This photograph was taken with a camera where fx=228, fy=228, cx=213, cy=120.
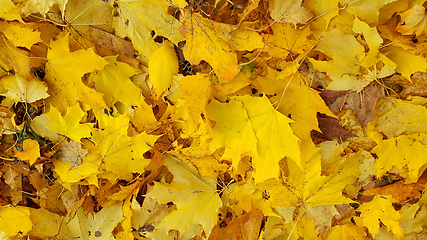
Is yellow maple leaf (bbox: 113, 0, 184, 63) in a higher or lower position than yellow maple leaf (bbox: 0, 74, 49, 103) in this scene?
higher

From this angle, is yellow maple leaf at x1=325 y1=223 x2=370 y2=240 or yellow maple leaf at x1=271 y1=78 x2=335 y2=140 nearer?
yellow maple leaf at x1=271 y1=78 x2=335 y2=140

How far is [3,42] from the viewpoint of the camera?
0.85 m

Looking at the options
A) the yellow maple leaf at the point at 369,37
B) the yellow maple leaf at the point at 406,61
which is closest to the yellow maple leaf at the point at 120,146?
the yellow maple leaf at the point at 369,37

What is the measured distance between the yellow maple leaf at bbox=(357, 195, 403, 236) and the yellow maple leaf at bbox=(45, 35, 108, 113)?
1.20 metres

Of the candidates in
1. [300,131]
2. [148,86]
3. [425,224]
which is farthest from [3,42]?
[425,224]

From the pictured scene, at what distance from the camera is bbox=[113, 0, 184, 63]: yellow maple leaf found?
823 millimetres

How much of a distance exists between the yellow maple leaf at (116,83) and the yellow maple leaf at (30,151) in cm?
36

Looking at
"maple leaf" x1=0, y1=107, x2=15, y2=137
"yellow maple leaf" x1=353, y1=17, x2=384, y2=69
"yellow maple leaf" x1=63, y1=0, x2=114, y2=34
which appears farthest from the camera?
"maple leaf" x1=0, y1=107, x2=15, y2=137

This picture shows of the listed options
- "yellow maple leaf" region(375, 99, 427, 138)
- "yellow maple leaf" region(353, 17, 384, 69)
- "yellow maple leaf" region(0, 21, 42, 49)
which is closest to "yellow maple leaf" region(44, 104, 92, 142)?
"yellow maple leaf" region(0, 21, 42, 49)

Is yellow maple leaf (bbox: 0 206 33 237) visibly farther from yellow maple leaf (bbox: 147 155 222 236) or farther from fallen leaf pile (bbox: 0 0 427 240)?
yellow maple leaf (bbox: 147 155 222 236)

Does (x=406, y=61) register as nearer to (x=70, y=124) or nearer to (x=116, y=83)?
(x=116, y=83)

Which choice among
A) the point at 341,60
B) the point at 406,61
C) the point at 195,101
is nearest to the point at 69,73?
the point at 195,101

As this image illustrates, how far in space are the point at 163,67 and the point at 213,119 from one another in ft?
0.93

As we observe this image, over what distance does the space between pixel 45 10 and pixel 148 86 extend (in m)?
0.43
